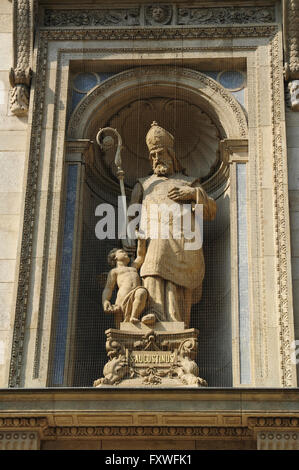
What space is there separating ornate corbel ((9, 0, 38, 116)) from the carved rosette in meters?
3.77

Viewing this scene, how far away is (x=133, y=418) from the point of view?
43.9ft

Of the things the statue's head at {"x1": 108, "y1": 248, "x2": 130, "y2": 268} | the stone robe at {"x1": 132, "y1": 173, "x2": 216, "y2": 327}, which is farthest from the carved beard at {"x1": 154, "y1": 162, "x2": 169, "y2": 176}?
the statue's head at {"x1": 108, "y1": 248, "x2": 130, "y2": 268}

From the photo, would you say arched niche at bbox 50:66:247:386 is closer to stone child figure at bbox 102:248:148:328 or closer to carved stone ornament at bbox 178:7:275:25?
stone child figure at bbox 102:248:148:328

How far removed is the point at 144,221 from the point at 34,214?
1.53 meters

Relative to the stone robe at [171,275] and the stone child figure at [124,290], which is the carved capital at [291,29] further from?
the stone child figure at [124,290]

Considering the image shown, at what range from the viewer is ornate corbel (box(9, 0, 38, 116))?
16.1 m

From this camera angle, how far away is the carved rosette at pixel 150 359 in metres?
14.0

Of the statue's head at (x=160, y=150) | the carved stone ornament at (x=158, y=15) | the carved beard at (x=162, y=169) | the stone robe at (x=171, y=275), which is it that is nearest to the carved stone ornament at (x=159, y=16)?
the carved stone ornament at (x=158, y=15)

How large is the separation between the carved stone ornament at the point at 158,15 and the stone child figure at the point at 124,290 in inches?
140

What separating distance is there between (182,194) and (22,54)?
313 cm

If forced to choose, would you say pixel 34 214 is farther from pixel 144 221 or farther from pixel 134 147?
pixel 134 147

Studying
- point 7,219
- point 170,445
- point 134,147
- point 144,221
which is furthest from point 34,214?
point 170,445

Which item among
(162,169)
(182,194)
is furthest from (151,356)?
(162,169)
